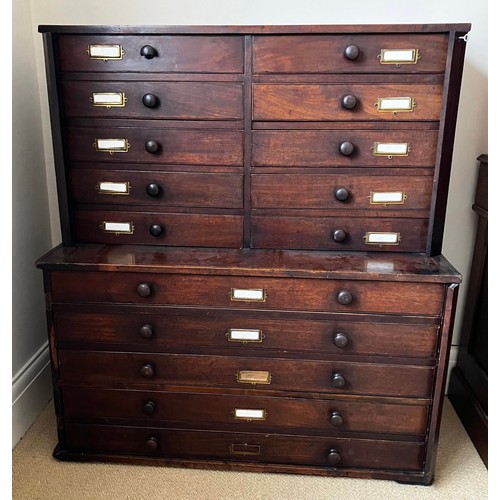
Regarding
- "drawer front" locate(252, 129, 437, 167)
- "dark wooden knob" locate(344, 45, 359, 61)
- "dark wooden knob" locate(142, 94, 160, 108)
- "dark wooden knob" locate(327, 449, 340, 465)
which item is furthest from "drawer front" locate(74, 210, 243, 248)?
"dark wooden knob" locate(327, 449, 340, 465)

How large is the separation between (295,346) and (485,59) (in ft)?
4.02

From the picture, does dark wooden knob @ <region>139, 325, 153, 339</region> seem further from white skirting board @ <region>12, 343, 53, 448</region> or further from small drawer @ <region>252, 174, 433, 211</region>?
white skirting board @ <region>12, 343, 53, 448</region>

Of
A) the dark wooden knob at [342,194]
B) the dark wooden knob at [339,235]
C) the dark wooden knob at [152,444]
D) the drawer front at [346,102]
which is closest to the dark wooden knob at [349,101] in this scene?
the drawer front at [346,102]

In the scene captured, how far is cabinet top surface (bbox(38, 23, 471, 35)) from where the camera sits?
1344 mm

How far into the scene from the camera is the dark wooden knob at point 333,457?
1574 mm

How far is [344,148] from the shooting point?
1450 mm

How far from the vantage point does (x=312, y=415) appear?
1.56 meters

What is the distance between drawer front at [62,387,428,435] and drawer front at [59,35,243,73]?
101cm

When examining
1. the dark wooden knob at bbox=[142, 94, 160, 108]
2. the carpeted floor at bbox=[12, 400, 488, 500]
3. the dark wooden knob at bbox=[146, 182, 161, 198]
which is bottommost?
the carpeted floor at bbox=[12, 400, 488, 500]

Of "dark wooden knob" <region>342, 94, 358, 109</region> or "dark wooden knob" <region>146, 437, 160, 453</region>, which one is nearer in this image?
"dark wooden knob" <region>342, 94, 358, 109</region>

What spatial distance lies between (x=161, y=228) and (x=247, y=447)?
77 cm

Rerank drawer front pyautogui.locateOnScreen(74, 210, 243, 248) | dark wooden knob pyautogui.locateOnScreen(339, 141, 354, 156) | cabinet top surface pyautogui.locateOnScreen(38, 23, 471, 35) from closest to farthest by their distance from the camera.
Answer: cabinet top surface pyautogui.locateOnScreen(38, 23, 471, 35) → dark wooden knob pyautogui.locateOnScreen(339, 141, 354, 156) → drawer front pyautogui.locateOnScreen(74, 210, 243, 248)

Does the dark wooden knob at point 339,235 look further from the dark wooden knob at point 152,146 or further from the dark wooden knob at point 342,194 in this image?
the dark wooden knob at point 152,146

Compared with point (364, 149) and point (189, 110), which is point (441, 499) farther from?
point (189, 110)
